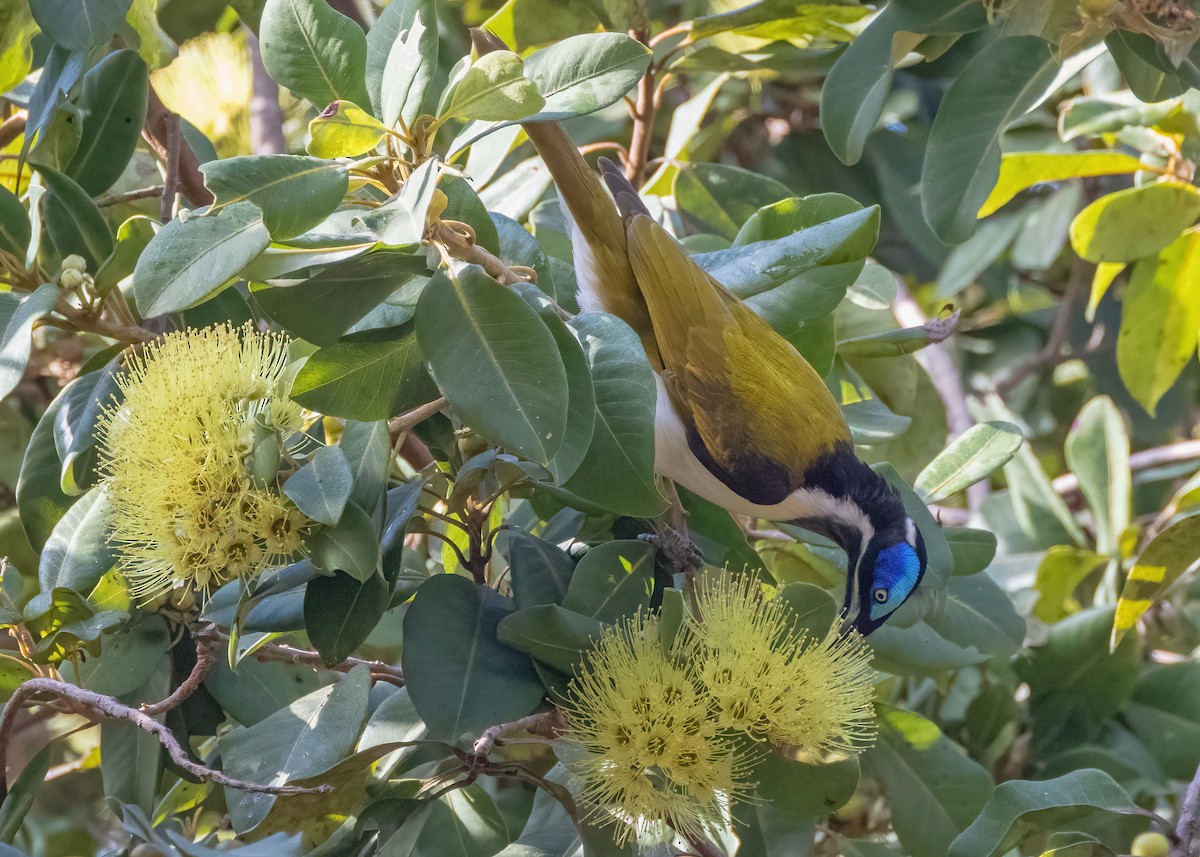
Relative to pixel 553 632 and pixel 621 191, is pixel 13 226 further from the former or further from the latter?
pixel 621 191

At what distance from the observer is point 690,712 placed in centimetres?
181

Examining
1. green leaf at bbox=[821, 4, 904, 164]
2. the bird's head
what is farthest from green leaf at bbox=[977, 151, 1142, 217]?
the bird's head

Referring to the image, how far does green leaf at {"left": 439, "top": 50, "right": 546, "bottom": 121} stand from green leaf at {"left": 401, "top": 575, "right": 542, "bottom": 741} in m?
0.80

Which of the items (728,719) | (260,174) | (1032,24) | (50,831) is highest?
(260,174)

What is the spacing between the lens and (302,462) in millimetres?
1949

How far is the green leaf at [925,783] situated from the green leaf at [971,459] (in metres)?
0.55

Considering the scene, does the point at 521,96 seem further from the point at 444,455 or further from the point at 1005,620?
the point at 1005,620

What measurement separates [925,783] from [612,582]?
105 cm

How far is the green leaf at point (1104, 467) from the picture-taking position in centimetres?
403

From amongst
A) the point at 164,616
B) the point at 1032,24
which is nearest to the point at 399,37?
the point at 164,616

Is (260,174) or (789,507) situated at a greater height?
(260,174)

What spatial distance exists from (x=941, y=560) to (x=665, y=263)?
1.10 m

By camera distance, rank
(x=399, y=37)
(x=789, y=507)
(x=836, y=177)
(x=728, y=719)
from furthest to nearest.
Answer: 1. (x=836, y=177)
2. (x=789, y=507)
3. (x=399, y=37)
4. (x=728, y=719)

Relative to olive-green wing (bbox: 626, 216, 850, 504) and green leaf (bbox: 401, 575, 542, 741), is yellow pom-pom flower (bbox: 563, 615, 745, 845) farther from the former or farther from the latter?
olive-green wing (bbox: 626, 216, 850, 504)
